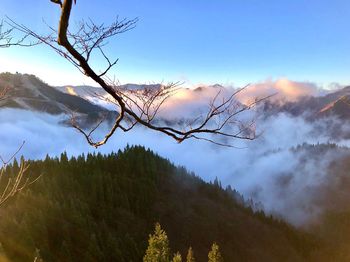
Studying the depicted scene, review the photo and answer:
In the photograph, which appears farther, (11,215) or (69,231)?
(69,231)

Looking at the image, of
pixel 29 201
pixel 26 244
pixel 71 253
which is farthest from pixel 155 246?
pixel 29 201

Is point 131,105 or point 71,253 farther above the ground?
point 131,105

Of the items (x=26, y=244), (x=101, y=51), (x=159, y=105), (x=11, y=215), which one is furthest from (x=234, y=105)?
(x=11, y=215)

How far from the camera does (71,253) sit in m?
175

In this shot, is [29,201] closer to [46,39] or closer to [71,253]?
[71,253]

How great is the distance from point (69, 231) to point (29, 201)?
22393 millimetres

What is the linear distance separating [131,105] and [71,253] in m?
180

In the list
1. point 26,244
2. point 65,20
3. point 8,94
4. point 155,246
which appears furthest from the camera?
point 26,244

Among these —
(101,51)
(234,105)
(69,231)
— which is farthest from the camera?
(69,231)

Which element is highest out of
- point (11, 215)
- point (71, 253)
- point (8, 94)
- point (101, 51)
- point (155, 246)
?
point (101, 51)

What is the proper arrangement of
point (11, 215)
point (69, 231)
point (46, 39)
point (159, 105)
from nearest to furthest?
point (46, 39) < point (159, 105) < point (11, 215) < point (69, 231)

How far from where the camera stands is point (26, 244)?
15638 cm

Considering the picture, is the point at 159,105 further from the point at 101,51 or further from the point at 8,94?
the point at 8,94

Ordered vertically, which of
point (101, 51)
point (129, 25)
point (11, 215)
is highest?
point (129, 25)
